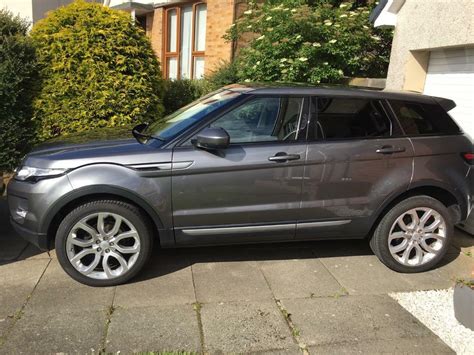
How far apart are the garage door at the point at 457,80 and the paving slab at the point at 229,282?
125 inches

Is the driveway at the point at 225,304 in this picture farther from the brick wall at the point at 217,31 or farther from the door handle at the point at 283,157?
the brick wall at the point at 217,31

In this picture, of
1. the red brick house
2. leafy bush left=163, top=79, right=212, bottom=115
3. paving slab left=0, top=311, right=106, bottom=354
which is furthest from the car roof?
the red brick house

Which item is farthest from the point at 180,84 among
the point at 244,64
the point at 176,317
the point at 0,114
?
the point at 176,317

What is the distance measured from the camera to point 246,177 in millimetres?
3879

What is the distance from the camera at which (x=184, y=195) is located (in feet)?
12.5

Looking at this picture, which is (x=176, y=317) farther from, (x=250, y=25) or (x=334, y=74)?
(x=250, y=25)

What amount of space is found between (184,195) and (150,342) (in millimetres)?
1198

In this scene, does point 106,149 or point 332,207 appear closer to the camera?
point 106,149

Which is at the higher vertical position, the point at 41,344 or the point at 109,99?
the point at 109,99

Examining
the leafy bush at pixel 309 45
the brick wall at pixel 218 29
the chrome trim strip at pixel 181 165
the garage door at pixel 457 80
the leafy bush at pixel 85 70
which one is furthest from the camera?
the brick wall at pixel 218 29

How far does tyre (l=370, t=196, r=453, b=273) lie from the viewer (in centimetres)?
428

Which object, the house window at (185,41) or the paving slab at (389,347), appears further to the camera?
Answer: the house window at (185,41)

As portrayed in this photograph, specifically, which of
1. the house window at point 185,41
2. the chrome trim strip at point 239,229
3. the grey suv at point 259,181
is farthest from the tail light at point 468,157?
the house window at point 185,41

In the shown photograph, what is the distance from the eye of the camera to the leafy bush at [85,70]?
6324 millimetres
